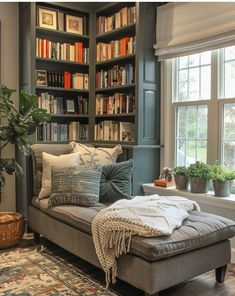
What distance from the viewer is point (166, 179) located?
3547 mm

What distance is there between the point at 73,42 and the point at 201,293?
10.6ft

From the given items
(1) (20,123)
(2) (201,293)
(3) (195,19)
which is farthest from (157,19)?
(2) (201,293)

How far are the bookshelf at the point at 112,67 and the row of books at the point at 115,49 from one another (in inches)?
0.5

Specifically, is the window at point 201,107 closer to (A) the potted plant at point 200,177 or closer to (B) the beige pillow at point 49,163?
(A) the potted plant at point 200,177

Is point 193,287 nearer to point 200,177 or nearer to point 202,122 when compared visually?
point 200,177

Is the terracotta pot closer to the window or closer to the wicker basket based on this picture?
the window

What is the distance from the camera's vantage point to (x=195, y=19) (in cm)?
336

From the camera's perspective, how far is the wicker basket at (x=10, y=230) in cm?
324

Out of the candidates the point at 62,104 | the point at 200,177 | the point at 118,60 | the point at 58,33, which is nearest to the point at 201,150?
the point at 200,177

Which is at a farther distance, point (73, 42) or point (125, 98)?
point (73, 42)

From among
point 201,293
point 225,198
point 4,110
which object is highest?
point 4,110

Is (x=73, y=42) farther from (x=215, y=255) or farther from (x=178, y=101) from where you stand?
(x=215, y=255)

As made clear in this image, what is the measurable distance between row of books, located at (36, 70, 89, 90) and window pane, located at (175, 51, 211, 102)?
120 cm

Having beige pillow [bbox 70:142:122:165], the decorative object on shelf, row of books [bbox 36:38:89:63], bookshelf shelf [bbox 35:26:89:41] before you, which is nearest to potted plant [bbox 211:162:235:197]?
the decorative object on shelf
